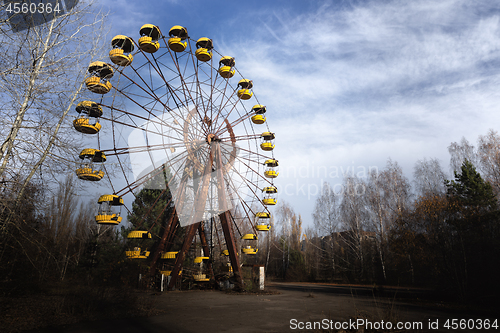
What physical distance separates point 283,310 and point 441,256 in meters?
7.86

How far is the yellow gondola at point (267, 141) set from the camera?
19.7 m

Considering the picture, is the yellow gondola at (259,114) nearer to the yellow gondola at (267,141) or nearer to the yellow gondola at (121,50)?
the yellow gondola at (267,141)

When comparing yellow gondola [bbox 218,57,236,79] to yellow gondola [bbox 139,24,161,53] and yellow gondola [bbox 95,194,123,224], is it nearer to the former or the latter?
yellow gondola [bbox 139,24,161,53]

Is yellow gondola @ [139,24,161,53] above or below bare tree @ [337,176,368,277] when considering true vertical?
above

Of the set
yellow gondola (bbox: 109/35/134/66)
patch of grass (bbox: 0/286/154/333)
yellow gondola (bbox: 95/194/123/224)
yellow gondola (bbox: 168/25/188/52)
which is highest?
yellow gondola (bbox: 168/25/188/52)

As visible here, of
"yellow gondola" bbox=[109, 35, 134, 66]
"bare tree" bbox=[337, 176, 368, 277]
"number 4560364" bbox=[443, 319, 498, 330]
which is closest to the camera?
"number 4560364" bbox=[443, 319, 498, 330]

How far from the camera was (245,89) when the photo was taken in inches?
794

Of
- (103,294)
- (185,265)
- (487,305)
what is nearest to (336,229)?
(185,265)

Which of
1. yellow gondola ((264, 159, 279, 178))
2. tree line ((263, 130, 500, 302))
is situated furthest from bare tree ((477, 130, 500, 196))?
yellow gondola ((264, 159, 279, 178))

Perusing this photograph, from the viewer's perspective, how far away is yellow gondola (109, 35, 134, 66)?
12586mm

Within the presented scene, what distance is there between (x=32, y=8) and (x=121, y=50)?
22.7 ft

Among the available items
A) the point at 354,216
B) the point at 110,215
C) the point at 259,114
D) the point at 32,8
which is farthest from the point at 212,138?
the point at 354,216

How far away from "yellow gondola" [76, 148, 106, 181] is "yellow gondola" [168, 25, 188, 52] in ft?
22.3

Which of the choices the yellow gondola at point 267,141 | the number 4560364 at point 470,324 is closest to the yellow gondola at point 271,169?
the yellow gondola at point 267,141
